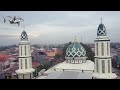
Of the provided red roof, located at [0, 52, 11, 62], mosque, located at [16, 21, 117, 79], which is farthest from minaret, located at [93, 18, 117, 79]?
red roof, located at [0, 52, 11, 62]

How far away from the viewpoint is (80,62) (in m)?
6.03

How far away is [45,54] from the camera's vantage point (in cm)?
353

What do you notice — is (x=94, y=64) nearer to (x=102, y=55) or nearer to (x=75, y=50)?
(x=102, y=55)

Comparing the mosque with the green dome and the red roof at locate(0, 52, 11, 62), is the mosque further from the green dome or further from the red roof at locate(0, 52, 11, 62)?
the red roof at locate(0, 52, 11, 62)

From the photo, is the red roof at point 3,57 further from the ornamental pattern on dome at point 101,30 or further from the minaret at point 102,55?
the minaret at point 102,55

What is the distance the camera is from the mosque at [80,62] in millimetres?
4240


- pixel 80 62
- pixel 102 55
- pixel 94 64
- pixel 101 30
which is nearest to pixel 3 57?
pixel 101 30

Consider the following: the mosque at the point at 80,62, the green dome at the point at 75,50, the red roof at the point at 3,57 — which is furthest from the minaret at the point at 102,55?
the red roof at the point at 3,57

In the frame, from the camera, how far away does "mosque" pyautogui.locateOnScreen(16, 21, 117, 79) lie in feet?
13.9
